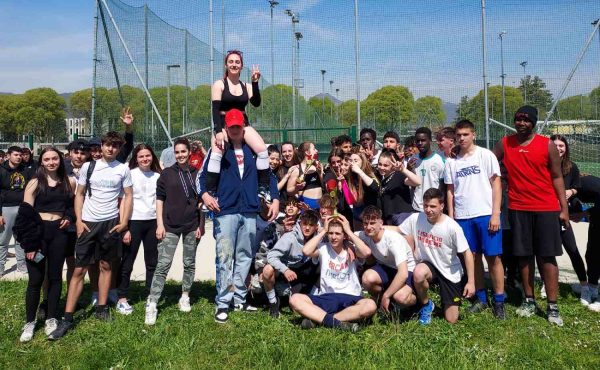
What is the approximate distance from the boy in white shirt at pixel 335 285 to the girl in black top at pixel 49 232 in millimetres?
2238

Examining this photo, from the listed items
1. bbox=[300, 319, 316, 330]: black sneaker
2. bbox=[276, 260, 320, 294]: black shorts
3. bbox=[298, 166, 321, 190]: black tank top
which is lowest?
bbox=[300, 319, 316, 330]: black sneaker

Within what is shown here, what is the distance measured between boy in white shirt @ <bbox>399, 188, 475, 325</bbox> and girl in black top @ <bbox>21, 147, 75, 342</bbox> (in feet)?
11.1

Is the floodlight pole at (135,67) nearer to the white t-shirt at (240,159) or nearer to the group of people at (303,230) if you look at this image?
the group of people at (303,230)

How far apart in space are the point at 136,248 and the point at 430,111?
29.6 feet

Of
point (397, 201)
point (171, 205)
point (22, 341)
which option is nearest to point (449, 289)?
point (397, 201)

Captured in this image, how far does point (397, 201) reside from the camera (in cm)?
521

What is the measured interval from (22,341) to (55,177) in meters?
1.51

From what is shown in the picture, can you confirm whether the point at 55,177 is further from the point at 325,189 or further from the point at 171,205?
the point at 325,189

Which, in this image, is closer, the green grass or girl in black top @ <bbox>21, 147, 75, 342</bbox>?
the green grass

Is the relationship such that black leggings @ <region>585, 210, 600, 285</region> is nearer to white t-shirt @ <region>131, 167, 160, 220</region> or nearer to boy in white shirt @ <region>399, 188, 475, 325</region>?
boy in white shirt @ <region>399, 188, 475, 325</region>

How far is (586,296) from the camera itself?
4.98m

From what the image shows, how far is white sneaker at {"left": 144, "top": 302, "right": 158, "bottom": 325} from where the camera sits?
4500 millimetres

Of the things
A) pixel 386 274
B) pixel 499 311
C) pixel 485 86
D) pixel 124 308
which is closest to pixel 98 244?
pixel 124 308

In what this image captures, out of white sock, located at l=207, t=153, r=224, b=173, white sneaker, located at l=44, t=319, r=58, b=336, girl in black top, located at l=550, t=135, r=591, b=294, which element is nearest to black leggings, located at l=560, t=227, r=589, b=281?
girl in black top, located at l=550, t=135, r=591, b=294
